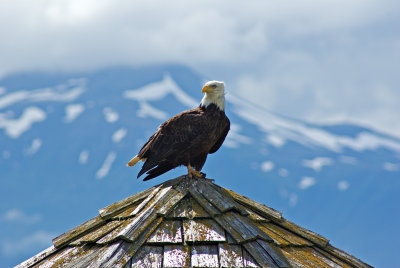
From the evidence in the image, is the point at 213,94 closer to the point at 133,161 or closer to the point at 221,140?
the point at 221,140

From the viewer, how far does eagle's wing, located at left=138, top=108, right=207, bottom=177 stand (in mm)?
8680

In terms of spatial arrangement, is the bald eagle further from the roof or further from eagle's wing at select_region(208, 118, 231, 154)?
the roof

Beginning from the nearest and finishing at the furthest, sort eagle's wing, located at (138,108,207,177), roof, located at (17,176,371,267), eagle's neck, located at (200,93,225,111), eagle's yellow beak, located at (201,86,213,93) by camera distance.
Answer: roof, located at (17,176,371,267) < eagle's wing, located at (138,108,207,177) < eagle's neck, located at (200,93,225,111) < eagle's yellow beak, located at (201,86,213,93)

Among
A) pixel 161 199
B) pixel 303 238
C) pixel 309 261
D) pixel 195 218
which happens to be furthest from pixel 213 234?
pixel 303 238

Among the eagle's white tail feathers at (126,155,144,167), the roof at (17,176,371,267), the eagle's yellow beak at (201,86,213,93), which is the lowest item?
the roof at (17,176,371,267)

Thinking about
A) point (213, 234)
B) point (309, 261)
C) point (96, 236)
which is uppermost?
point (96, 236)

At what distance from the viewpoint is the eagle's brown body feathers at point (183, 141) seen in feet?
28.7

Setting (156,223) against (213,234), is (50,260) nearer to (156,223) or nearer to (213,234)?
(156,223)

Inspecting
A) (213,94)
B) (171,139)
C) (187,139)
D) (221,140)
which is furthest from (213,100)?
(171,139)

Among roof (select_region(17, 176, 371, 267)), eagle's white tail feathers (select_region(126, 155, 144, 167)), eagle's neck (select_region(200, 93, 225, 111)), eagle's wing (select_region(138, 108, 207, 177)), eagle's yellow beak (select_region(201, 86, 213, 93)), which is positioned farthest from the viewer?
eagle's yellow beak (select_region(201, 86, 213, 93))

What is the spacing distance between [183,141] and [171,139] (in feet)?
0.63

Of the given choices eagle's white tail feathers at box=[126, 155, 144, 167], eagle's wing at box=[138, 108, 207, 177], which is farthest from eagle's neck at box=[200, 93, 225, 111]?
eagle's white tail feathers at box=[126, 155, 144, 167]

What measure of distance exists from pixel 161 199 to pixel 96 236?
3.00 feet

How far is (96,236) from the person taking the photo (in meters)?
7.05
